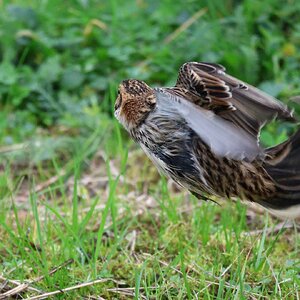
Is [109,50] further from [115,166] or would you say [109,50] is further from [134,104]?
[134,104]

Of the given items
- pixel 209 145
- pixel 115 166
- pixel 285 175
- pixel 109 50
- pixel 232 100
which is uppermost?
pixel 232 100

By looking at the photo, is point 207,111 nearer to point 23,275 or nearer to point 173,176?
point 173,176

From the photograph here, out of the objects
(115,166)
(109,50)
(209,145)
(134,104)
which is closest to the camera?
(209,145)

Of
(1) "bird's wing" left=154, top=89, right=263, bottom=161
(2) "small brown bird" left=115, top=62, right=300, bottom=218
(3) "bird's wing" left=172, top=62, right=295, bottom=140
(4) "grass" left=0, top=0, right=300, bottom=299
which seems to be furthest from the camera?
(4) "grass" left=0, top=0, right=300, bottom=299

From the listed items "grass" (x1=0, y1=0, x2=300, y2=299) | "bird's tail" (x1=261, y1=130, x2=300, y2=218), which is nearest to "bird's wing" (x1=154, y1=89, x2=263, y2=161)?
"bird's tail" (x1=261, y1=130, x2=300, y2=218)

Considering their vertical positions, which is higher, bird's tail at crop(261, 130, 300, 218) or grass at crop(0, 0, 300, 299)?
bird's tail at crop(261, 130, 300, 218)

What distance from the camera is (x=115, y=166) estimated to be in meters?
6.09

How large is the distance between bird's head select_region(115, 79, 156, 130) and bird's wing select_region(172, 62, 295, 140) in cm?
13

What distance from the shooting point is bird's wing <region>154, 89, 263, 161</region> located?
11.9 ft

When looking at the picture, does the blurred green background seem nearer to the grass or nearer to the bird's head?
the grass

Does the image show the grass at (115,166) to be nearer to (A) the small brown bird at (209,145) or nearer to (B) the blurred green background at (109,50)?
(B) the blurred green background at (109,50)

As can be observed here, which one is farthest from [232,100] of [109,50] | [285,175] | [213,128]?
[109,50]

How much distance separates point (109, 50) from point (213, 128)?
3468 millimetres

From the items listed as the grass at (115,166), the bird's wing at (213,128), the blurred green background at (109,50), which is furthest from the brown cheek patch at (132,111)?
the blurred green background at (109,50)
